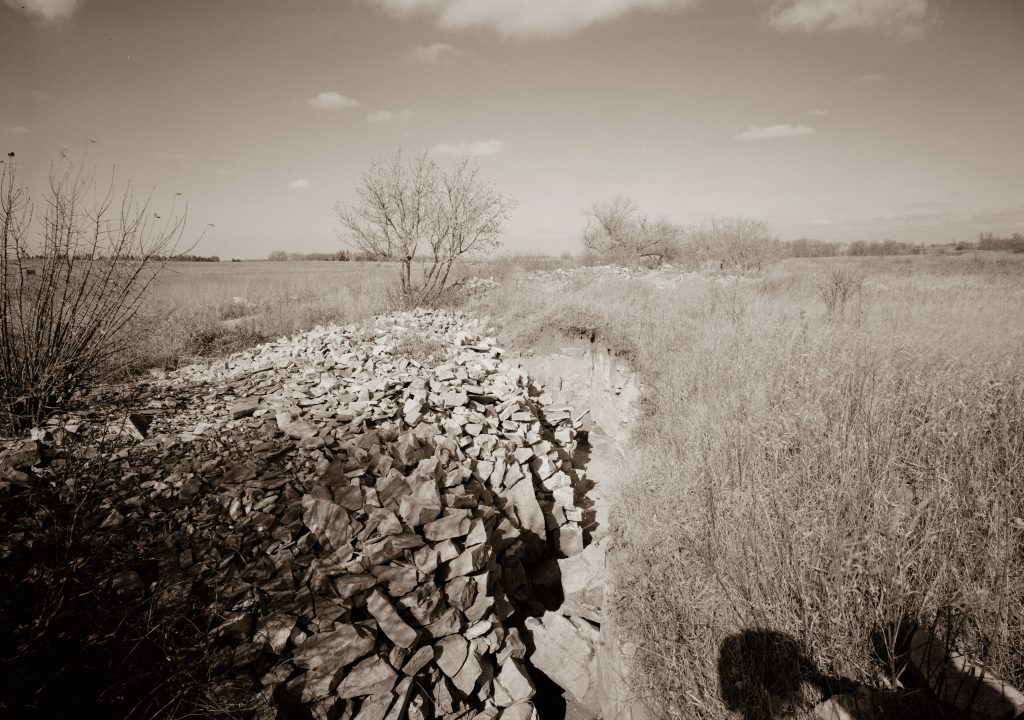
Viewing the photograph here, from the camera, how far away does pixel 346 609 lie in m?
2.64

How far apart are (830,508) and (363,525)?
332 cm

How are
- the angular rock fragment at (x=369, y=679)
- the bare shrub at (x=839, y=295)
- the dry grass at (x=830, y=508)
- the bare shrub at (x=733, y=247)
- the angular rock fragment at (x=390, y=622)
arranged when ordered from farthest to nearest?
1. the bare shrub at (x=733, y=247)
2. the bare shrub at (x=839, y=295)
3. the angular rock fragment at (x=390, y=622)
4. the angular rock fragment at (x=369, y=679)
5. the dry grass at (x=830, y=508)

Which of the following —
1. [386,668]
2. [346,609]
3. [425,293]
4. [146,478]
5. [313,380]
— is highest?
[425,293]

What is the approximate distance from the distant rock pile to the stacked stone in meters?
0.01

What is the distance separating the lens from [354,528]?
3.12 m

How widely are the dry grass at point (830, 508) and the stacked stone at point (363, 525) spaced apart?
1.11 m

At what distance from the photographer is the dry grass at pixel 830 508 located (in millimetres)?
2176

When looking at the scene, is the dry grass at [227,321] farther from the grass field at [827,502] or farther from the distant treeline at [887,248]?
the distant treeline at [887,248]

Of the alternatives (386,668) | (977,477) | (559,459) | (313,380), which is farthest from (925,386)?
(313,380)

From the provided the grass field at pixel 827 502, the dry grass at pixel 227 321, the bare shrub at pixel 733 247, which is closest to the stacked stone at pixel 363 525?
the grass field at pixel 827 502

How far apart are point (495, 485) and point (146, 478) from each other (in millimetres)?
2886

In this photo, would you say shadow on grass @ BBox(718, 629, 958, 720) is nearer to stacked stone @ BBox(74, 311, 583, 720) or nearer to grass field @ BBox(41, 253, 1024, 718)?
grass field @ BBox(41, 253, 1024, 718)

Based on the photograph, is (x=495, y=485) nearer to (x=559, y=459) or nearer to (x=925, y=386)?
(x=559, y=459)

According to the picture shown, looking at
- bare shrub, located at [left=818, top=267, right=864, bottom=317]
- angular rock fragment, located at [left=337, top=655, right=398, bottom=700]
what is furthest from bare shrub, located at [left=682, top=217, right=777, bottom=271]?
angular rock fragment, located at [left=337, top=655, right=398, bottom=700]
